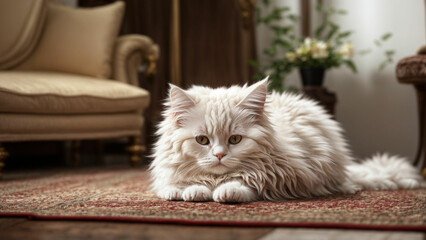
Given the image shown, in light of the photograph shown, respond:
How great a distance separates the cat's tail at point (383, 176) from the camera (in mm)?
1921

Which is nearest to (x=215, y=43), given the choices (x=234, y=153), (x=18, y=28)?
(x=18, y=28)

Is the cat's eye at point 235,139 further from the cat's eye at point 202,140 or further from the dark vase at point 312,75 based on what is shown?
the dark vase at point 312,75

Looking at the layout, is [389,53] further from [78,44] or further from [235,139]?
[235,139]

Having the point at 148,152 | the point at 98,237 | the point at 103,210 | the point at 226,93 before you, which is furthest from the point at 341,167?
the point at 148,152

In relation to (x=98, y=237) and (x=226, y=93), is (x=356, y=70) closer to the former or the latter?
Answer: (x=226, y=93)

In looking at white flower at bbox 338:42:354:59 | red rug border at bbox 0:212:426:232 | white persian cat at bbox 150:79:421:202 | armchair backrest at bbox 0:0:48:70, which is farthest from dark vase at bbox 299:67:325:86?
red rug border at bbox 0:212:426:232

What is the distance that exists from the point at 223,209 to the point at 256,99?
0.38 meters

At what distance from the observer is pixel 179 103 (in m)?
1.56

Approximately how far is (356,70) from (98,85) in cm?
191

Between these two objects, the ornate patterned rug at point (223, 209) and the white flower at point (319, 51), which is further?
the white flower at point (319, 51)

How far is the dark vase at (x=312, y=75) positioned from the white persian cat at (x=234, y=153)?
1.72 metres

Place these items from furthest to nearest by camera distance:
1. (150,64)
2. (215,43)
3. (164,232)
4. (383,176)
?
(215,43), (150,64), (383,176), (164,232)

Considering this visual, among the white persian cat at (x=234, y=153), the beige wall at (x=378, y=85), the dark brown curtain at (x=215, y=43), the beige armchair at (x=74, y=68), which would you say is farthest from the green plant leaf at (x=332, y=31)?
the white persian cat at (x=234, y=153)

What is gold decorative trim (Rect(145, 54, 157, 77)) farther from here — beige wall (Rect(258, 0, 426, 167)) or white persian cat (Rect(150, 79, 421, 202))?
white persian cat (Rect(150, 79, 421, 202))
